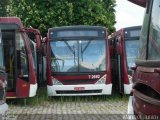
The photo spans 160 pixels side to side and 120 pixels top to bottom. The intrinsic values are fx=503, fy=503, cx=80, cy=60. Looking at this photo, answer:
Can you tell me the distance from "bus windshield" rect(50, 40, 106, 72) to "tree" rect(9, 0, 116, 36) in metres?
14.5

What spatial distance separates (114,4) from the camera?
43.4m

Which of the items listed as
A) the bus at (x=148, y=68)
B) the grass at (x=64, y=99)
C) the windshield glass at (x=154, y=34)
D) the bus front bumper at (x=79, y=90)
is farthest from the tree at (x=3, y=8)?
the windshield glass at (x=154, y=34)

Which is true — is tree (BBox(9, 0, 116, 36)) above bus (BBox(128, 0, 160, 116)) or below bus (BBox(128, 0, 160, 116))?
above

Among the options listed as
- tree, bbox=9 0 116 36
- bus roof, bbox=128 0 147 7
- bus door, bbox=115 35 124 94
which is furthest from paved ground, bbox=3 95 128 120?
tree, bbox=9 0 116 36

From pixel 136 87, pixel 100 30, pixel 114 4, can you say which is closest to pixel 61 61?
pixel 100 30

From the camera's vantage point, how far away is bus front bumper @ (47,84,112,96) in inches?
714

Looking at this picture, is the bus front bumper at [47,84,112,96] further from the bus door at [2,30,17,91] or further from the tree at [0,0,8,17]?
the tree at [0,0,8,17]

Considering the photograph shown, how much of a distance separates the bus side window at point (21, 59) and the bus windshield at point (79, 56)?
2.32 m

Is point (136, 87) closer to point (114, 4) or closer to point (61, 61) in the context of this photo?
point (61, 61)

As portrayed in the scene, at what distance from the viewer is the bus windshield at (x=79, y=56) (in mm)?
18500

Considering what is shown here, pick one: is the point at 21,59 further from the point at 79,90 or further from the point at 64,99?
the point at 64,99

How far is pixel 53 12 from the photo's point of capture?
33.4 meters

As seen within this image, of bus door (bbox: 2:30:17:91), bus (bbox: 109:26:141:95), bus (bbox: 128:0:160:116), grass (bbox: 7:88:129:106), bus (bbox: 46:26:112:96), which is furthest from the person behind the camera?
bus (bbox: 109:26:141:95)

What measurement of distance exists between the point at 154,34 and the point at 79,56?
1450 cm
